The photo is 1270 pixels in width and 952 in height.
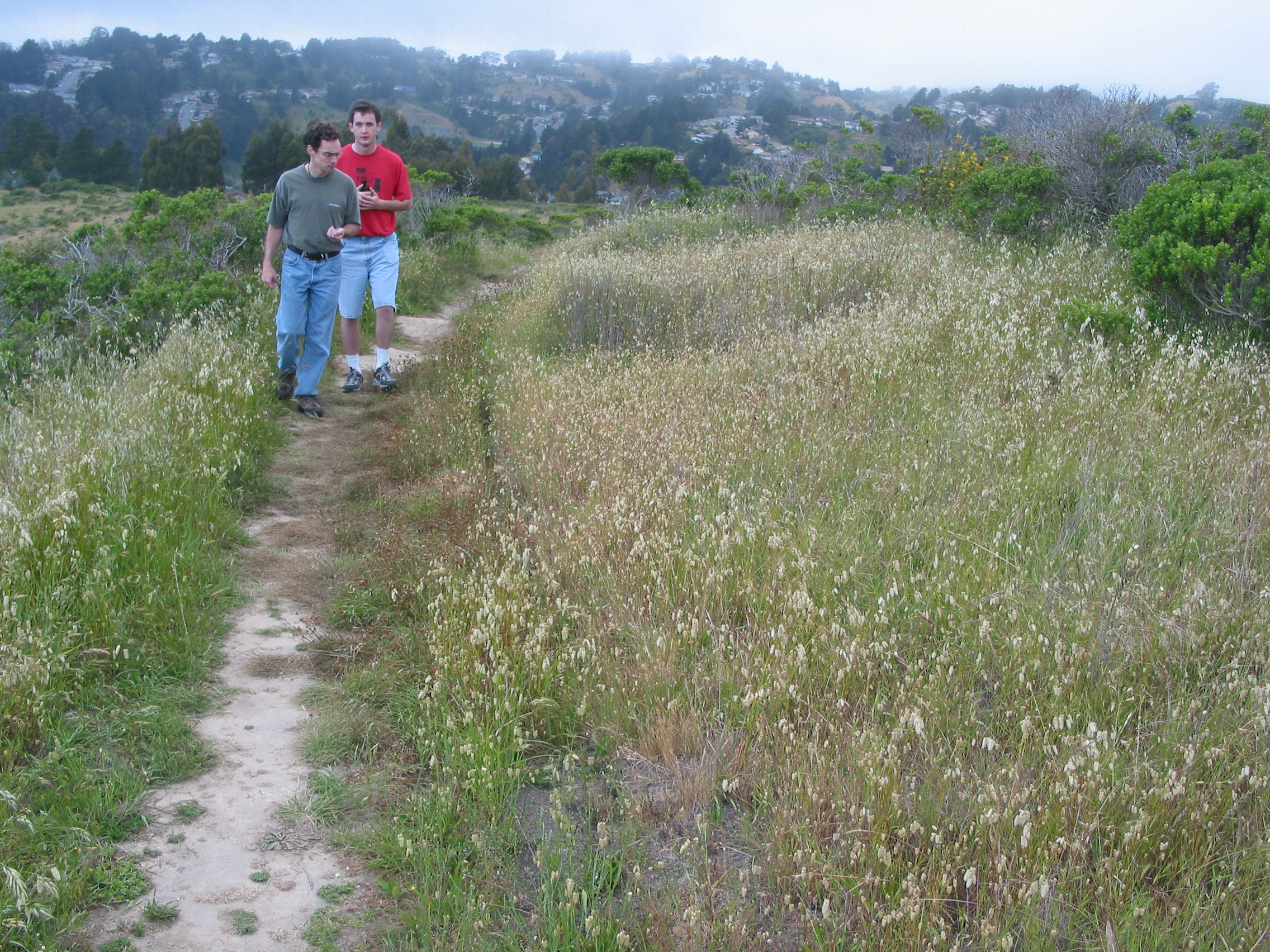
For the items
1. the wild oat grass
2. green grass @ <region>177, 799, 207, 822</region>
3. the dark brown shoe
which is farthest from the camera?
the dark brown shoe

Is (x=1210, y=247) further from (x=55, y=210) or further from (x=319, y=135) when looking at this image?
(x=55, y=210)

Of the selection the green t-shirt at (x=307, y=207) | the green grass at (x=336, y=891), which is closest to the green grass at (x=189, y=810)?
the green grass at (x=336, y=891)

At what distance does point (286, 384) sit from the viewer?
7.16 meters

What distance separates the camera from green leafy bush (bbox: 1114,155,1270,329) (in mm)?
5996

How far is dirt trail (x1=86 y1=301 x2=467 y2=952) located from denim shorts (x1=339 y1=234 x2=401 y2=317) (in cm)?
336

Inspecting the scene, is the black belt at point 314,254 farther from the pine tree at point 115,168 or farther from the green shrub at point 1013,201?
the pine tree at point 115,168

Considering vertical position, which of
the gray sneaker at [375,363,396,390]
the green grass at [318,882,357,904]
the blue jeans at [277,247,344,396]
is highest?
→ the blue jeans at [277,247,344,396]

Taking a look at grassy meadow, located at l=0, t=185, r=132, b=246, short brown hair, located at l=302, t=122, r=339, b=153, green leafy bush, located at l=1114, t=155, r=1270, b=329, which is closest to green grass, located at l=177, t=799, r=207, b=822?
short brown hair, located at l=302, t=122, r=339, b=153

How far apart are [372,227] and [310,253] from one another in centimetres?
84

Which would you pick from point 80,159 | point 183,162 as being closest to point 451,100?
point 80,159

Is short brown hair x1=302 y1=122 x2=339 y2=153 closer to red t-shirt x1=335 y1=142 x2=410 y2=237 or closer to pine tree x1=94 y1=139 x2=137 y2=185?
red t-shirt x1=335 y1=142 x2=410 y2=237

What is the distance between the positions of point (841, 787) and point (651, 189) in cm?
2049

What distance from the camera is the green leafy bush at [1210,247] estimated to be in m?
6.00

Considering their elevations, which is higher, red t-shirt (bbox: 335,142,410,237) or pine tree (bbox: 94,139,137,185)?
pine tree (bbox: 94,139,137,185)
